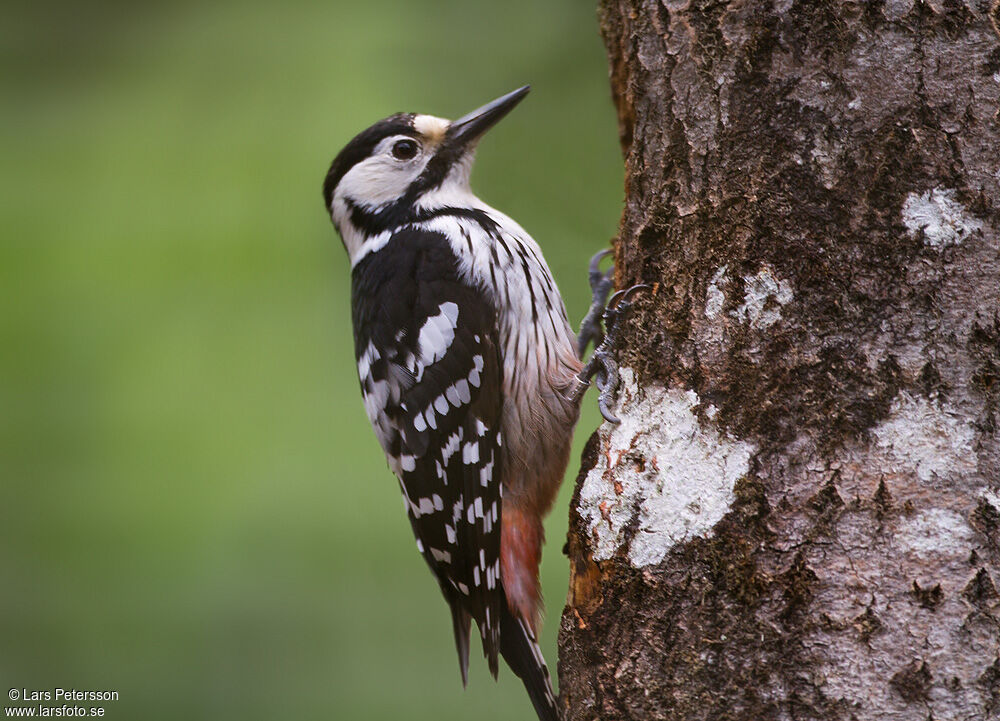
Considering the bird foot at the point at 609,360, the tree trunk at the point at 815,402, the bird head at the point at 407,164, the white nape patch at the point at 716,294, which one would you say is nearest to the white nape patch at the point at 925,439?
the tree trunk at the point at 815,402

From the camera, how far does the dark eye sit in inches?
124

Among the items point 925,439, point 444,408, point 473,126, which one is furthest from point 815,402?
point 473,126

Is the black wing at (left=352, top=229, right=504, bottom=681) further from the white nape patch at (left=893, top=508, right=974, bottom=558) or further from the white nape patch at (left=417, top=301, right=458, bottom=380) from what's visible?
the white nape patch at (left=893, top=508, right=974, bottom=558)

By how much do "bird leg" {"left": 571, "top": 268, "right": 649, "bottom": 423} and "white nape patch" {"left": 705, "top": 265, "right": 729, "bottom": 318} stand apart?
235 mm

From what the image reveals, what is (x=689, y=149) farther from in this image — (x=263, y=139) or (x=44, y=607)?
(x=44, y=607)

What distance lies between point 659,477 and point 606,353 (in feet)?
1.91

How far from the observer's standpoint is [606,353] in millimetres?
2465

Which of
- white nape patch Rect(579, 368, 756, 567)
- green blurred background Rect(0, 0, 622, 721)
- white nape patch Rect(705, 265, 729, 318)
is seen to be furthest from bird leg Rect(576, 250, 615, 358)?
green blurred background Rect(0, 0, 622, 721)

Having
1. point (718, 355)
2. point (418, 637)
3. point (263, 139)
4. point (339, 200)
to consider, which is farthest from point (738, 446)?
point (263, 139)

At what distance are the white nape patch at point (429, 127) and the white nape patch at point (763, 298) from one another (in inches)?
61.2

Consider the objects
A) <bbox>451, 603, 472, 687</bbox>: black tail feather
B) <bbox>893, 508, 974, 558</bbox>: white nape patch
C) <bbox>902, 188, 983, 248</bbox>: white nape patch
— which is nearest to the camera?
<bbox>893, 508, 974, 558</bbox>: white nape patch

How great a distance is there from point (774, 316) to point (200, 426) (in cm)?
289

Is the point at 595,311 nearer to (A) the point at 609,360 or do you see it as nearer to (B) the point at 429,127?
(A) the point at 609,360

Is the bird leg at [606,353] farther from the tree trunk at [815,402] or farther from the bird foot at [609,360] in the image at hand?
the tree trunk at [815,402]
